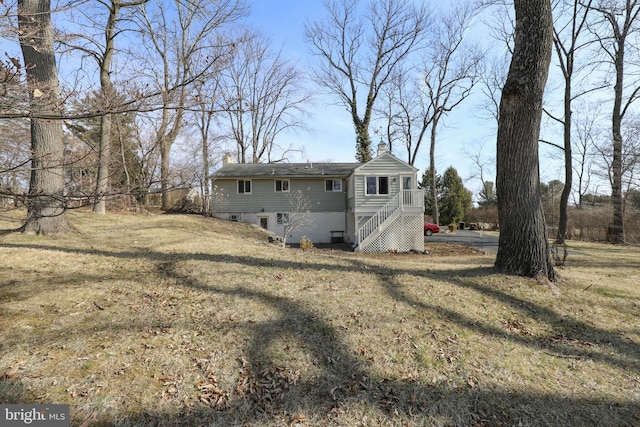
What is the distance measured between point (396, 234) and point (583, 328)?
36.3 ft

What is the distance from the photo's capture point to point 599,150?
21.5m

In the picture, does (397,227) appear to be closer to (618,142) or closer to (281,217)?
(281,217)

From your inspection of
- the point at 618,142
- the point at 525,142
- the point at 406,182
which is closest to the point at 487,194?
the point at 618,142

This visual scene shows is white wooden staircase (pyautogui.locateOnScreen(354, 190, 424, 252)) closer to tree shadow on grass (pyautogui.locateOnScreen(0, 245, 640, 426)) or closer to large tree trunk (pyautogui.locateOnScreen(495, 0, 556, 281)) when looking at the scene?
large tree trunk (pyautogui.locateOnScreen(495, 0, 556, 281))

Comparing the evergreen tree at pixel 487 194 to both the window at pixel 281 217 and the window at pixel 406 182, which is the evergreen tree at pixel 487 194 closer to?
the window at pixel 406 182

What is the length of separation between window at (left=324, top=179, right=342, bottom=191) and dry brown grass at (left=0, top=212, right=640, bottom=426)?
587 inches

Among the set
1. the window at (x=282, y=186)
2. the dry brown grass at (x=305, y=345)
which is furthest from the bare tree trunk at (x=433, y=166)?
the dry brown grass at (x=305, y=345)

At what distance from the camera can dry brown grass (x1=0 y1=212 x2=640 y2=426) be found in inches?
108

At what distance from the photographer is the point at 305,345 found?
11.7ft

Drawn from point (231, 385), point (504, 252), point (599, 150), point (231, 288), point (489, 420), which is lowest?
point (489, 420)

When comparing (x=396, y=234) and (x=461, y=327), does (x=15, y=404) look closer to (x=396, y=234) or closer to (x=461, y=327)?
(x=461, y=327)

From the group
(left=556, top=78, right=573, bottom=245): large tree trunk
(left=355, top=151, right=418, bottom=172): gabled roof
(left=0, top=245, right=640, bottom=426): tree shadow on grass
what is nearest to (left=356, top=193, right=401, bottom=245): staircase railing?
(left=355, top=151, right=418, bottom=172): gabled roof

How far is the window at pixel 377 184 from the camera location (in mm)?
17062

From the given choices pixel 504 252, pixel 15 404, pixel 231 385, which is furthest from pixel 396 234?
pixel 15 404
